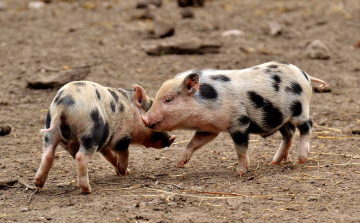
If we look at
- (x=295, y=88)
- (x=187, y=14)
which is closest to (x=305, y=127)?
(x=295, y=88)

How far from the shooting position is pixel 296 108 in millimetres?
6469

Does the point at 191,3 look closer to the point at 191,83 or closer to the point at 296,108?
the point at 296,108

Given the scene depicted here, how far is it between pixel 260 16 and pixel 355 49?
3.15 metres

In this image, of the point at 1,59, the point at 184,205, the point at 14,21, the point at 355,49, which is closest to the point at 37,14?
the point at 14,21

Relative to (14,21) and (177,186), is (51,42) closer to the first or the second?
(14,21)

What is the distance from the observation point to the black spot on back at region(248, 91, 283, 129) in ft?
20.5

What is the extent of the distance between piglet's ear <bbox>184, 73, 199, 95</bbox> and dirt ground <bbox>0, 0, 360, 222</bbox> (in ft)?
3.09

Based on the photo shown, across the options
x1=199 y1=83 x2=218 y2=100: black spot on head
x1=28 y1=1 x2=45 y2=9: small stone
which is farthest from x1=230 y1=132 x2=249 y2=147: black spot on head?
x1=28 y1=1 x2=45 y2=9: small stone

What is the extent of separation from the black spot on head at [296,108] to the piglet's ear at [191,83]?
1150 millimetres

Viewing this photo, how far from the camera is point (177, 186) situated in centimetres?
579

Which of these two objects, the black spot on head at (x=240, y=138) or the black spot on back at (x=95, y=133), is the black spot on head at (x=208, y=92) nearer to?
the black spot on head at (x=240, y=138)

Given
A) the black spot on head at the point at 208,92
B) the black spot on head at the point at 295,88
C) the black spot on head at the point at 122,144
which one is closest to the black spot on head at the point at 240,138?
the black spot on head at the point at 208,92

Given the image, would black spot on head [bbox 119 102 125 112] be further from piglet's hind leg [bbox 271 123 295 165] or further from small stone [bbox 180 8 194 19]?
small stone [bbox 180 8 194 19]

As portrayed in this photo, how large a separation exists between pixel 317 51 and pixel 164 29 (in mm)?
3439
